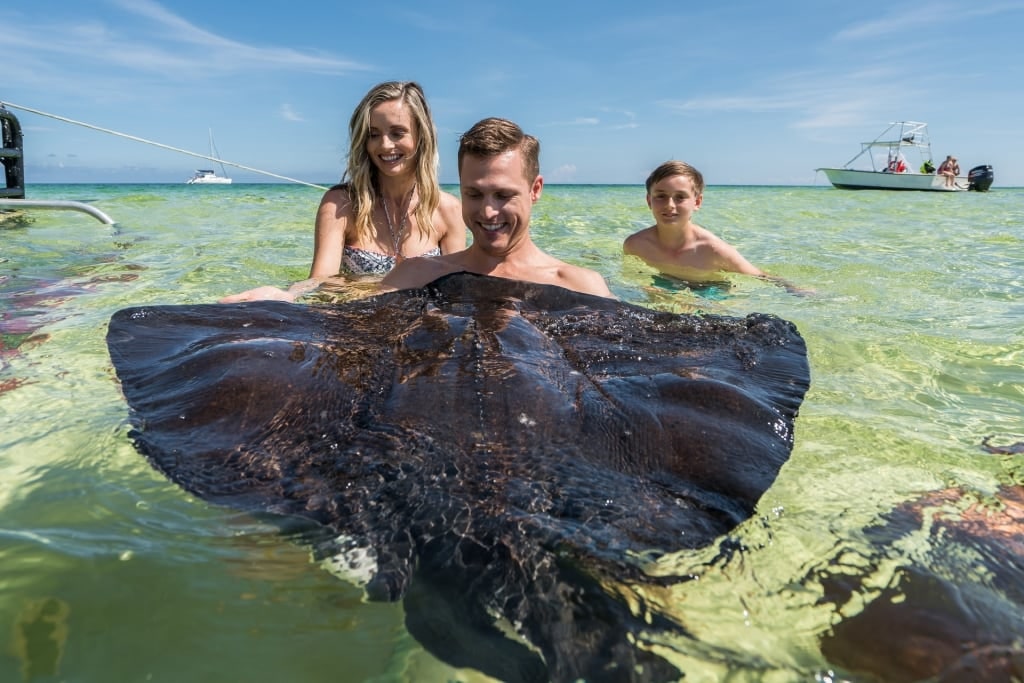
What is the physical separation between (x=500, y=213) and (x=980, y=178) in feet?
150

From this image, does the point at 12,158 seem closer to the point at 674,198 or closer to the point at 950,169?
the point at 674,198

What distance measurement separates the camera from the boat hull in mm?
39312

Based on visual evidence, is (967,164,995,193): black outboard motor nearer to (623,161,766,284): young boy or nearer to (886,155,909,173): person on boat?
(886,155,909,173): person on boat

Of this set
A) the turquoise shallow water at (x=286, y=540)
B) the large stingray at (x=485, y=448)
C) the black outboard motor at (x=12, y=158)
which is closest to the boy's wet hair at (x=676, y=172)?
the turquoise shallow water at (x=286, y=540)

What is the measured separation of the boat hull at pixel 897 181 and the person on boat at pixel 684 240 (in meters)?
38.9

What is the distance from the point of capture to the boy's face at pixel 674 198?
716cm

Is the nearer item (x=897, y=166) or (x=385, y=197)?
(x=385, y=197)

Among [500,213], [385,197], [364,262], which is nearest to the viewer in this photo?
[500,213]

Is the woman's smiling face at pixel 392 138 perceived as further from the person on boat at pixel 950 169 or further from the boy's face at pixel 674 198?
the person on boat at pixel 950 169

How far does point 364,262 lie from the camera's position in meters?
5.92

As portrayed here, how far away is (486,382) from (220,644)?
3.56 ft

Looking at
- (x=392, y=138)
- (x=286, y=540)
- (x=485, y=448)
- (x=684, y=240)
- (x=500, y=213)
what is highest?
(x=392, y=138)

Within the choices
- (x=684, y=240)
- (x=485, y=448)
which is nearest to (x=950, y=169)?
(x=684, y=240)

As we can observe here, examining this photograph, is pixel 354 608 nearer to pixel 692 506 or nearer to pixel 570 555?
pixel 570 555
